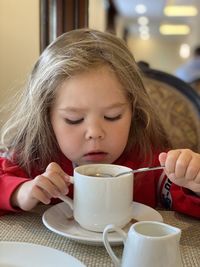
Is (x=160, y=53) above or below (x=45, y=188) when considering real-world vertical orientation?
below

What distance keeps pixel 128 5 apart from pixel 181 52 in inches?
38.6

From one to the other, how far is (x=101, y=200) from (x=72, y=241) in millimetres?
80

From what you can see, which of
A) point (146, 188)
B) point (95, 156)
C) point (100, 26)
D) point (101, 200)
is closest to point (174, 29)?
point (100, 26)

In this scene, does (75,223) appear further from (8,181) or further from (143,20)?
(143,20)

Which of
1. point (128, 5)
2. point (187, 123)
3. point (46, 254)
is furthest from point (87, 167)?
point (128, 5)

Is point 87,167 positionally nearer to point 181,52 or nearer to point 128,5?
point 128,5

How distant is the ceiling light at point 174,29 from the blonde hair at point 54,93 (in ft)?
14.2

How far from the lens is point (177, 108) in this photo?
151 cm

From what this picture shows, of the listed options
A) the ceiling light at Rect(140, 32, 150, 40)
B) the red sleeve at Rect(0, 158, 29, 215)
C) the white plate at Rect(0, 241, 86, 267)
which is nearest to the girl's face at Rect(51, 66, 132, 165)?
the red sleeve at Rect(0, 158, 29, 215)

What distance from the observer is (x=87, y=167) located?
726 mm

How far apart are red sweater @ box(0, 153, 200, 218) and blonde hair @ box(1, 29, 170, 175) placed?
3 centimetres

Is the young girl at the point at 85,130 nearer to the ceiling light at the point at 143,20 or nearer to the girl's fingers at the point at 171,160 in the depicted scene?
the girl's fingers at the point at 171,160

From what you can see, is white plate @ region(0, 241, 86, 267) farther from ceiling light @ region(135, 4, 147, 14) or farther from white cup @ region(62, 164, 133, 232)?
A: ceiling light @ region(135, 4, 147, 14)

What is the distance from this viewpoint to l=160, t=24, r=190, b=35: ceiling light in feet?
17.0
